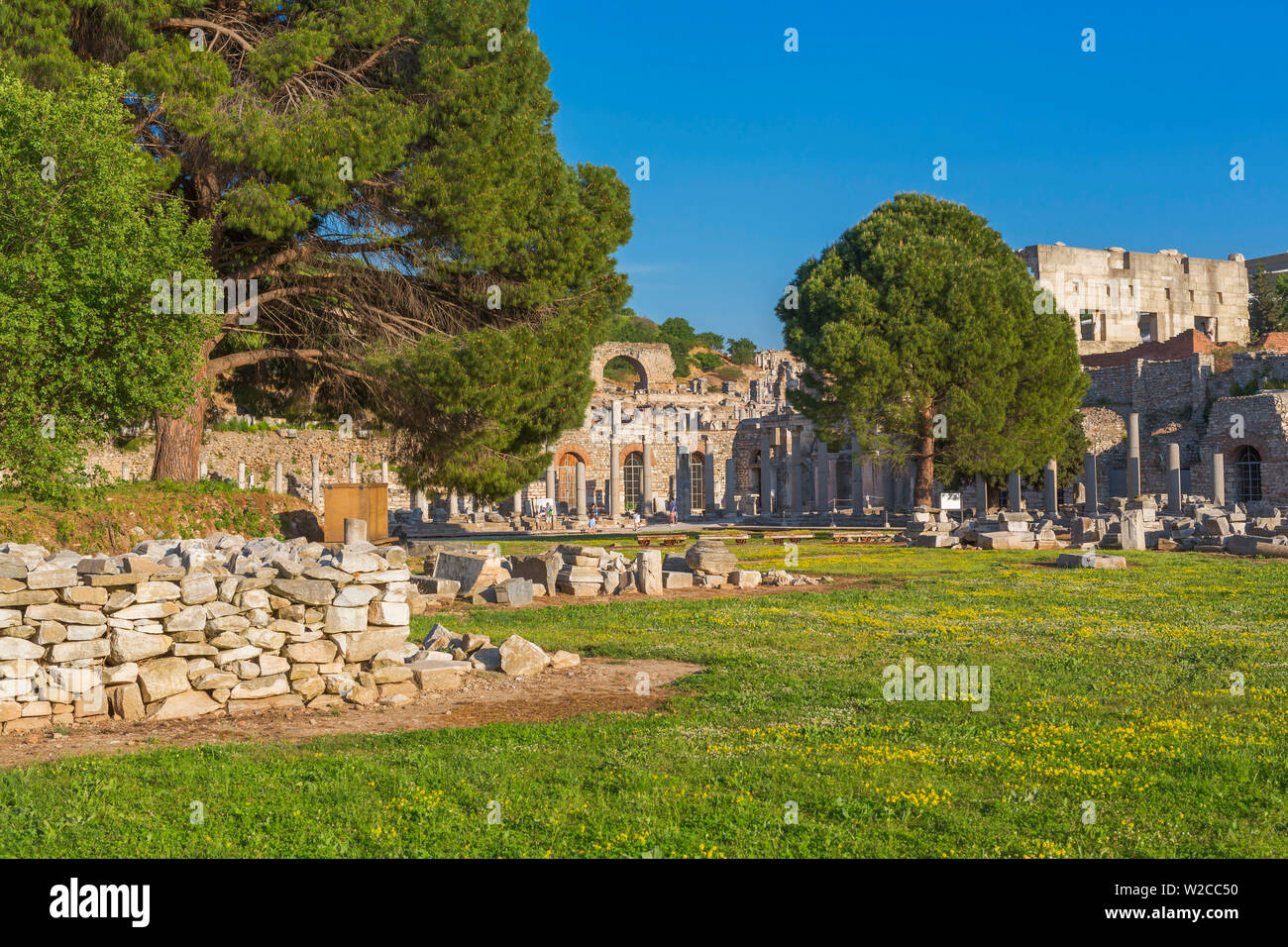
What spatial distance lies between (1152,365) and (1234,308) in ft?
92.5

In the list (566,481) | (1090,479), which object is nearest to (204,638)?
(1090,479)

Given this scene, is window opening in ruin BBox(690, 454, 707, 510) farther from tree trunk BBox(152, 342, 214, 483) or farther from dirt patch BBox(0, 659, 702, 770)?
dirt patch BBox(0, 659, 702, 770)

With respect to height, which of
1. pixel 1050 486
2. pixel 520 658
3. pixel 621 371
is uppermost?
pixel 621 371

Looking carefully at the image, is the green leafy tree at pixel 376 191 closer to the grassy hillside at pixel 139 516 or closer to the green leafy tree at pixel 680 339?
the grassy hillside at pixel 139 516

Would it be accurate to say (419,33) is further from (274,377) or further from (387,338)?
(274,377)

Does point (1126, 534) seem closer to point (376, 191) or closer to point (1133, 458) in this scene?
point (1133, 458)

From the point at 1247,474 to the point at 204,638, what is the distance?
43.3m

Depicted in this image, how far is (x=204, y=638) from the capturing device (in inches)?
326

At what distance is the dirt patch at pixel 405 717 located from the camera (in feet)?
23.7

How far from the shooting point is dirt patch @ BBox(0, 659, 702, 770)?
285 inches

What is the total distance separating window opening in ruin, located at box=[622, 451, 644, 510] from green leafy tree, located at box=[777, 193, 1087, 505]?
73.8ft

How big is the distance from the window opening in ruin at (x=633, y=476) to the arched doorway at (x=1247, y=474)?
94.7 ft

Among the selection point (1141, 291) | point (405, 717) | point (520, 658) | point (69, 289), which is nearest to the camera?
point (405, 717)

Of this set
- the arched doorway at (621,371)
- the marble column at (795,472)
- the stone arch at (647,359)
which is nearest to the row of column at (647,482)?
the marble column at (795,472)
